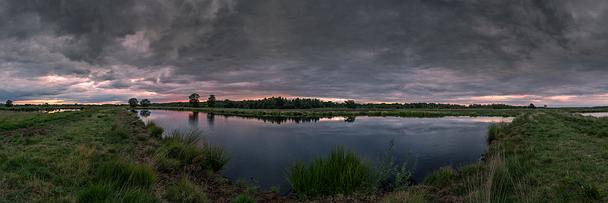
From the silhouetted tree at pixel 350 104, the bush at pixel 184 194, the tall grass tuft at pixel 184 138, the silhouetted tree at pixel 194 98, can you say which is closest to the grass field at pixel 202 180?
the bush at pixel 184 194

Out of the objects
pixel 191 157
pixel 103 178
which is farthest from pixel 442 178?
pixel 103 178

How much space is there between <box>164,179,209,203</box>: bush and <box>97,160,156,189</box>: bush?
1.80 ft

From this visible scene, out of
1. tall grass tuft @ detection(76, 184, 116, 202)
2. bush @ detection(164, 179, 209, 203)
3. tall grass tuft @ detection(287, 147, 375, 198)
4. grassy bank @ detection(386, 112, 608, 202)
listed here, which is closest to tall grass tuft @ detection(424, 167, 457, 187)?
grassy bank @ detection(386, 112, 608, 202)

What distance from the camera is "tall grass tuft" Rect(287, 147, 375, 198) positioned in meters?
8.72

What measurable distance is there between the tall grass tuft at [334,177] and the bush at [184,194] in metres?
3.12

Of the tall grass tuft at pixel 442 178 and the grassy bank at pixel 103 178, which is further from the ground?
the grassy bank at pixel 103 178

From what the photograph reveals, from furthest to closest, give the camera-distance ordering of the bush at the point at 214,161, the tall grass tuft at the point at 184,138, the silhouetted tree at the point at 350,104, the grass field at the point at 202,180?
1. the silhouetted tree at the point at 350,104
2. the tall grass tuft at the point at 184,138
3. the bush at the point at 214,161
4. the grass field at the point at 202,180

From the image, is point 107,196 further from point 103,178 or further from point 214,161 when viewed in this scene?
point 214,161

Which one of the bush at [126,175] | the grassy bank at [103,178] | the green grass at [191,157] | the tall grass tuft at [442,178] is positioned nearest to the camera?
the grassy bank at [103,178]

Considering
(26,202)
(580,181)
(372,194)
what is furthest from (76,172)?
(580,181)

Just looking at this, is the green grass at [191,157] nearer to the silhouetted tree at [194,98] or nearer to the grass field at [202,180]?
the grass field at [202,180]

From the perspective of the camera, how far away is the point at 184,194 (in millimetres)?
7355

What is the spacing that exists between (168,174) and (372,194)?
7.08 meters

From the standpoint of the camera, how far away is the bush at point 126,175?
7.11 m
